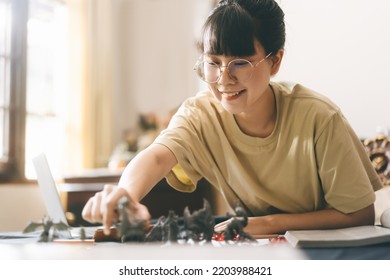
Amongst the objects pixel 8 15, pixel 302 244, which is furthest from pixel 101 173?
pixel 302 244

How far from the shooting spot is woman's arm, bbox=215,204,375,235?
814 mm

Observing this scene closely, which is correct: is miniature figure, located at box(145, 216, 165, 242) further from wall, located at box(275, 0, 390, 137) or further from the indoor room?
wall, located at box(275, 0, 390, 137)

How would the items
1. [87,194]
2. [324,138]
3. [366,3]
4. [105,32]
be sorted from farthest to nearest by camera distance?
[105,32] → [87,194] → [366,3] → [324,138]

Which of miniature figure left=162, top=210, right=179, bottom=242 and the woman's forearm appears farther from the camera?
the woman's forearm

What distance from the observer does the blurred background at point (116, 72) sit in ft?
4.32

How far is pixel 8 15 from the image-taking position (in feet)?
6.49

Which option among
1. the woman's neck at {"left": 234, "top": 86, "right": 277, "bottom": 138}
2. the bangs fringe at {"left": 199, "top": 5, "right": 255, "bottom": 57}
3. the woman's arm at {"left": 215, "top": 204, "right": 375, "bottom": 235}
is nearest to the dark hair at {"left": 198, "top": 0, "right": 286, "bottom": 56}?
the bangs fringe at {"left": 199, "top": 5, "right": 255, "bottom": 57}

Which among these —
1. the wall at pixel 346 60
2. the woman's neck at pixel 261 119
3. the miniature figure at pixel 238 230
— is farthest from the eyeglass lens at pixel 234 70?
the wall at pixel 346 60

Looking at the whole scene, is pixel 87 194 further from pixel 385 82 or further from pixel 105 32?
pixel 385 82

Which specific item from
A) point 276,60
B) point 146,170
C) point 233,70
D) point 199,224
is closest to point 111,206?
point 199,224

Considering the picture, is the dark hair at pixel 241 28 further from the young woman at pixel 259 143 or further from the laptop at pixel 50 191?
the laptop at pixel 50 191

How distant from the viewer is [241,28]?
0.79 metres

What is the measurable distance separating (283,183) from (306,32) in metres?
0.55

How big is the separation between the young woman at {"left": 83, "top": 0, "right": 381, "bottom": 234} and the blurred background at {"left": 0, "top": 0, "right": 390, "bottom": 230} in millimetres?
352
